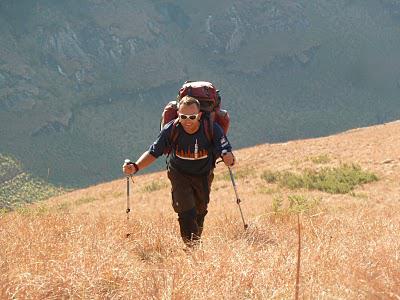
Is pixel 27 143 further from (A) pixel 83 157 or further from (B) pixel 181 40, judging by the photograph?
(B) pixel 181 40

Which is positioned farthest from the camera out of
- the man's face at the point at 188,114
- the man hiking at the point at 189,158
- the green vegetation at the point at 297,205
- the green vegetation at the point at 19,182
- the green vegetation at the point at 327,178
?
the green vegetation at the point at 19,182

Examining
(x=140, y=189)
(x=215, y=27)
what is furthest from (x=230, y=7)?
(x=140, y=189)

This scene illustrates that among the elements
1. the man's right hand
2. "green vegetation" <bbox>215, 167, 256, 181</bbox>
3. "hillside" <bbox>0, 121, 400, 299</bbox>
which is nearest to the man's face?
the man's right hand

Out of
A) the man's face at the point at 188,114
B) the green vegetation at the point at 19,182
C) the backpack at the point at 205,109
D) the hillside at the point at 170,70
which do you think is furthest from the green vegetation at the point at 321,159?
the hillside at the point at 170,70

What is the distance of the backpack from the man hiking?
2 cm

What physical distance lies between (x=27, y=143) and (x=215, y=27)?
7112 centimetres

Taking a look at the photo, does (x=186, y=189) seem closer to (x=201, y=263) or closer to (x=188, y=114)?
(x=188, y=114)

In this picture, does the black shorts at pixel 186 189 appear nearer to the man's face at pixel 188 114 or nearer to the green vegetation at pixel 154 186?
the man's face at pixel 188 114

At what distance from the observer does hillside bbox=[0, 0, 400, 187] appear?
116m

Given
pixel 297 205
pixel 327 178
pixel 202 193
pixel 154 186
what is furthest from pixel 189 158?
pixel 154 186

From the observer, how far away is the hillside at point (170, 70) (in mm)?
116375

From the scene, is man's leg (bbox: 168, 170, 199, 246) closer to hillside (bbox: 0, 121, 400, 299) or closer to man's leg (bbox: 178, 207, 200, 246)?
man's leg (bbox: 178, 207, 200, 246)

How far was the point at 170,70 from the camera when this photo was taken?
144m

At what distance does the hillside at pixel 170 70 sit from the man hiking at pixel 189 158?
95606 millimetres
